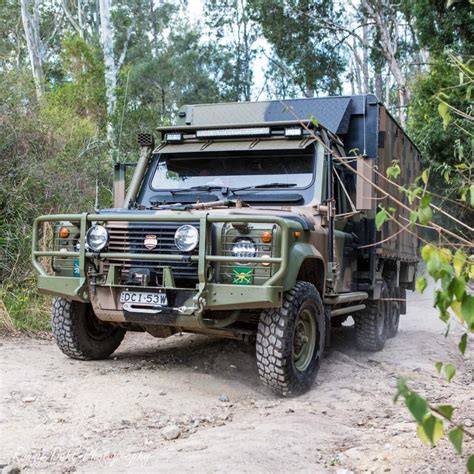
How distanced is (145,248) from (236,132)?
66.1 inches

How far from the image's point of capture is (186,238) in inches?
199

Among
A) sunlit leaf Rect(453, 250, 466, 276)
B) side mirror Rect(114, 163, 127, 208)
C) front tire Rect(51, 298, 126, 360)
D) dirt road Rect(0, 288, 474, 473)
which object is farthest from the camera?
side mirror Rect(114, 163, 127, 208)

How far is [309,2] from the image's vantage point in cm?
2186

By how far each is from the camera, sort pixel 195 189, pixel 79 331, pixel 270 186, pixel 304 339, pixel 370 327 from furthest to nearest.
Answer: pixel 370 327
pixel 195 189
pixel 270 186
pixel 79 331
pixel 304 339

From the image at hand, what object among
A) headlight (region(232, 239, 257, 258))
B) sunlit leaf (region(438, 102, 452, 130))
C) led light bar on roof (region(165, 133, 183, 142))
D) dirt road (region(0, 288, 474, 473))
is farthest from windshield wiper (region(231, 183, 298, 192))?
sunlit leaf (region(438, 102, 452, 130))

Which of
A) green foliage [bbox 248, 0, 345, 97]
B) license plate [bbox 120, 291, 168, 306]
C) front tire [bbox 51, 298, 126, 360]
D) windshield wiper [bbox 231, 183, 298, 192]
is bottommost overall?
front tire [bbox 51, 298, 126, 360]

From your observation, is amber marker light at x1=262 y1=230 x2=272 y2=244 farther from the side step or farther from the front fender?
the side step

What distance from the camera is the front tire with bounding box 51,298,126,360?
19.4ft

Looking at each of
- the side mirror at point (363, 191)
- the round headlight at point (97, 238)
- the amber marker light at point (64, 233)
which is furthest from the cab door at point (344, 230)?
the amber marker light at point (64, 233)

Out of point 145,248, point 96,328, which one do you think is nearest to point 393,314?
point 96,328

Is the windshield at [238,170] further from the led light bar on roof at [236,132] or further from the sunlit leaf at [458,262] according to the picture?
the sunlit leaf at [458,262]

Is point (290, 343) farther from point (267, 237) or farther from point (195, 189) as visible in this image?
point (195, 189)

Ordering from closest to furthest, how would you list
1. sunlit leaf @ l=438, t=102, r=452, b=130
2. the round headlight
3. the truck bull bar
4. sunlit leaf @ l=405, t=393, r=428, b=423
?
sunlit leaf @ l=405, t=393, r=428, b=423, sunlit leaf @ l=438, t=102, r=452, b=130, the truck bull bar, the round headlight

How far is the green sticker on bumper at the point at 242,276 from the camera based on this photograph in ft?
16.3
